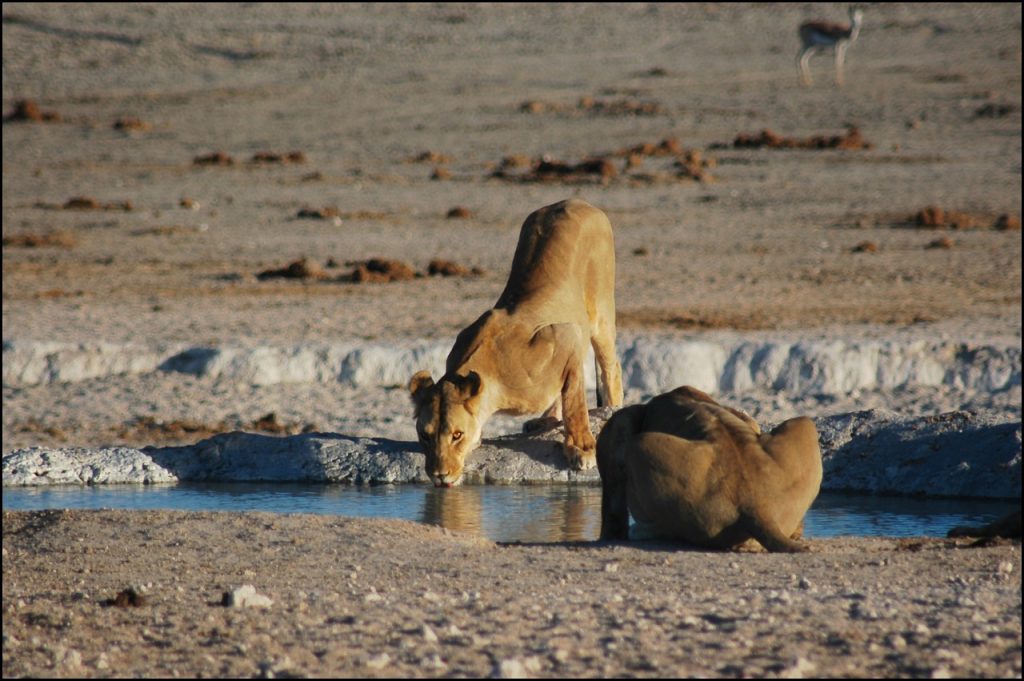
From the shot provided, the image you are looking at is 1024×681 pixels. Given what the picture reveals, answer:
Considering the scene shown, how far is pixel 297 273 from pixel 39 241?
4.99m

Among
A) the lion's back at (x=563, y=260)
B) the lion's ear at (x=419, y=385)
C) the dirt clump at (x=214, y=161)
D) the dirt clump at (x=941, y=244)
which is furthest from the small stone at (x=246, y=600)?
the dirt clump at (x=214, y=161)

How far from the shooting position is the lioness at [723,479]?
24.6 feet

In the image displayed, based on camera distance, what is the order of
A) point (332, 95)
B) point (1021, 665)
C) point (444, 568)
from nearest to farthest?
point (1021, 665) < point (444, 568) < point (332, 95)

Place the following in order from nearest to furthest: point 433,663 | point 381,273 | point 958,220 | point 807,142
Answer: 1. point 433,663
2. point 381,273
3. point 958,220
4. point 807,142

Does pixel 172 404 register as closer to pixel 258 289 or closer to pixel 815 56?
pixel 258 289

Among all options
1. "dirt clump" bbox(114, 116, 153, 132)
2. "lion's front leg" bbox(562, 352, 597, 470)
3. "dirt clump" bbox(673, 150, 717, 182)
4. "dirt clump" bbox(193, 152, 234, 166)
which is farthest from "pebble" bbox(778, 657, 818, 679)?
"dirt clump" bbox(114, 116, 153, 132)

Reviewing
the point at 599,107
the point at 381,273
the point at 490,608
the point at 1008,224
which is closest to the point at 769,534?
the point at 490,608

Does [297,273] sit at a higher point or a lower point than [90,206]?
lower

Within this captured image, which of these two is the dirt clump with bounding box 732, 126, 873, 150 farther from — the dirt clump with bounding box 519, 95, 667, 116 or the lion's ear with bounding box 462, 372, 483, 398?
the lion's ear with bounding box 462, 372, 483, 398

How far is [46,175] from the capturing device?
97.8 feet

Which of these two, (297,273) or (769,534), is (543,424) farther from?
(297,273)

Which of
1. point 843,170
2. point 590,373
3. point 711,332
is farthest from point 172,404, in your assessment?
point 843,170

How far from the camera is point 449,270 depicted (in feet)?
65.7

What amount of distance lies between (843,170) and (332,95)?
15.8 m
